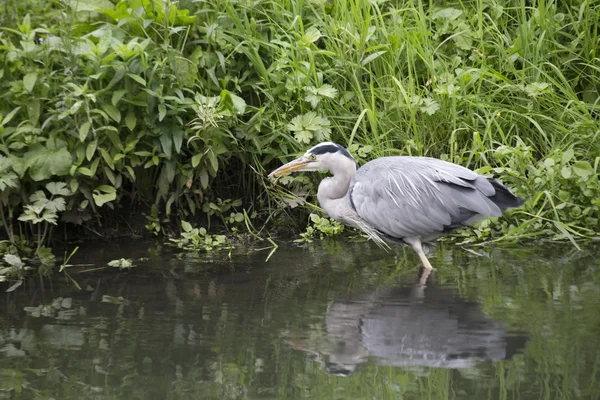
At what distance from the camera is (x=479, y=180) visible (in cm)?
571

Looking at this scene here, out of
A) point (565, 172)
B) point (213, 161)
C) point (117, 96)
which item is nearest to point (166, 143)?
point (213, 161)

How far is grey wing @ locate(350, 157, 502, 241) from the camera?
568 cm

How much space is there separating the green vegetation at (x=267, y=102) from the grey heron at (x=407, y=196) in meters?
0.47

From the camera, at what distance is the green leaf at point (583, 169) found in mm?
6195

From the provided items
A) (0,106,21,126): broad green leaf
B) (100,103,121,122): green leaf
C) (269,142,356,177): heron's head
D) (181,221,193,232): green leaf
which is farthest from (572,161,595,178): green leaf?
(0,106,21,126): broad green leaf

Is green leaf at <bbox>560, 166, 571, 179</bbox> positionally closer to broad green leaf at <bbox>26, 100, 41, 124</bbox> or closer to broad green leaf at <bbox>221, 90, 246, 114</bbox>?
broad green leaf at <bbox>221, 90, 246, 114</bbox>

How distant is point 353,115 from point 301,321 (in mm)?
2675

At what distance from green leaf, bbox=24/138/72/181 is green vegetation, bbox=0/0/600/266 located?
1cm

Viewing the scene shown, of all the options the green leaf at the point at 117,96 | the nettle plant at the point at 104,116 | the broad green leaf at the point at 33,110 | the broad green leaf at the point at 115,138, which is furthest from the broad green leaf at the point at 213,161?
the broad green leaf at the point at 33,110

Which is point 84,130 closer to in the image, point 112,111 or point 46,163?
point 112,111

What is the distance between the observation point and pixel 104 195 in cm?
637

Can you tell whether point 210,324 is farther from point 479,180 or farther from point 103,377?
point 479,180

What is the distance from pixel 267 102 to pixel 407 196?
168cm

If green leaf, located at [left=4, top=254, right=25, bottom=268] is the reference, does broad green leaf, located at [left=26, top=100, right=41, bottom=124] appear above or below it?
above
